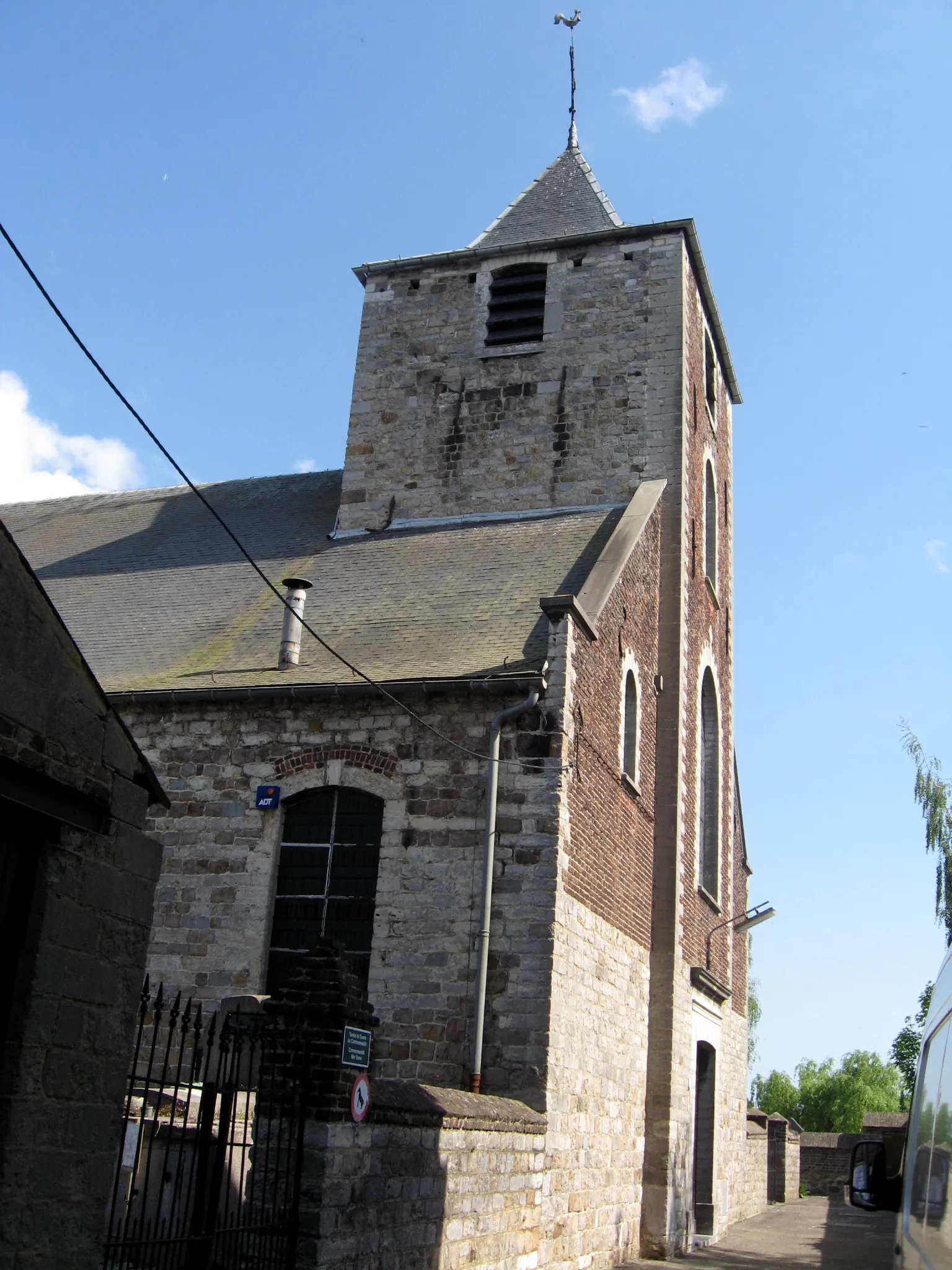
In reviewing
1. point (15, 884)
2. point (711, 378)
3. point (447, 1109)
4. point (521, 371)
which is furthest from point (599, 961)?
point (711, 378)

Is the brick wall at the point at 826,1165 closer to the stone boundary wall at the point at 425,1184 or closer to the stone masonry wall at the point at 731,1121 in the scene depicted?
the stone masonry wall at the point at 731,1121

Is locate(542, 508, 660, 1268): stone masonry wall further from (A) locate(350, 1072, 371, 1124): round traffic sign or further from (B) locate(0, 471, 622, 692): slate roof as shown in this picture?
(A) locate(350, 1072, 371, 1124): round traffic sign

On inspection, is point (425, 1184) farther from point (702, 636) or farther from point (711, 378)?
point (711, 378)

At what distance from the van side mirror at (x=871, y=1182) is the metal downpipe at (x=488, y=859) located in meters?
3.62

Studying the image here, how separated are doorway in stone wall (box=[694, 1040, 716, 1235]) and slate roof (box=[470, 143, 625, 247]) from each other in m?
12.3

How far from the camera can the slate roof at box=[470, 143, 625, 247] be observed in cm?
1897

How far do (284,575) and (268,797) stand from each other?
4.24 metres

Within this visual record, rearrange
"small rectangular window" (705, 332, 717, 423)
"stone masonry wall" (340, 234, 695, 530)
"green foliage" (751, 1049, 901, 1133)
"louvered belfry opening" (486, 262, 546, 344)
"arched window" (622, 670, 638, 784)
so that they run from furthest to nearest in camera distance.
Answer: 1. "green foliage" (751, 1049, 901, 1133)
2. "small rectangular window" (705, 332, 717, 423)
3. "louvered belfry opening" (486, 262, 546, 344)
4. "stone masonry wall" (340, 234, 695, 530)
5. "arched window" (622, 670, 638, 784)

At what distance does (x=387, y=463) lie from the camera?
57.3 feet

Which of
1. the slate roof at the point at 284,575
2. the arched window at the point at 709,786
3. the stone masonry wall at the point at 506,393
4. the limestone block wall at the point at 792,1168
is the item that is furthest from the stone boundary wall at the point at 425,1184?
the limestone block wall at the point at 792,1168

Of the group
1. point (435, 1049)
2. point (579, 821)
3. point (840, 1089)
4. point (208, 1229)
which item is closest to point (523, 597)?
point (579, 821)

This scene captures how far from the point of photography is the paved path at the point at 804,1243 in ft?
44.4

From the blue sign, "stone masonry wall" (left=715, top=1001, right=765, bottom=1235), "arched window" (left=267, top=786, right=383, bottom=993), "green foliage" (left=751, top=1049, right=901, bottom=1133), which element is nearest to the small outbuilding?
"arched window" (left=267, top=786, right=383, bottom=993)

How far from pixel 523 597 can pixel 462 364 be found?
19.8 ft
